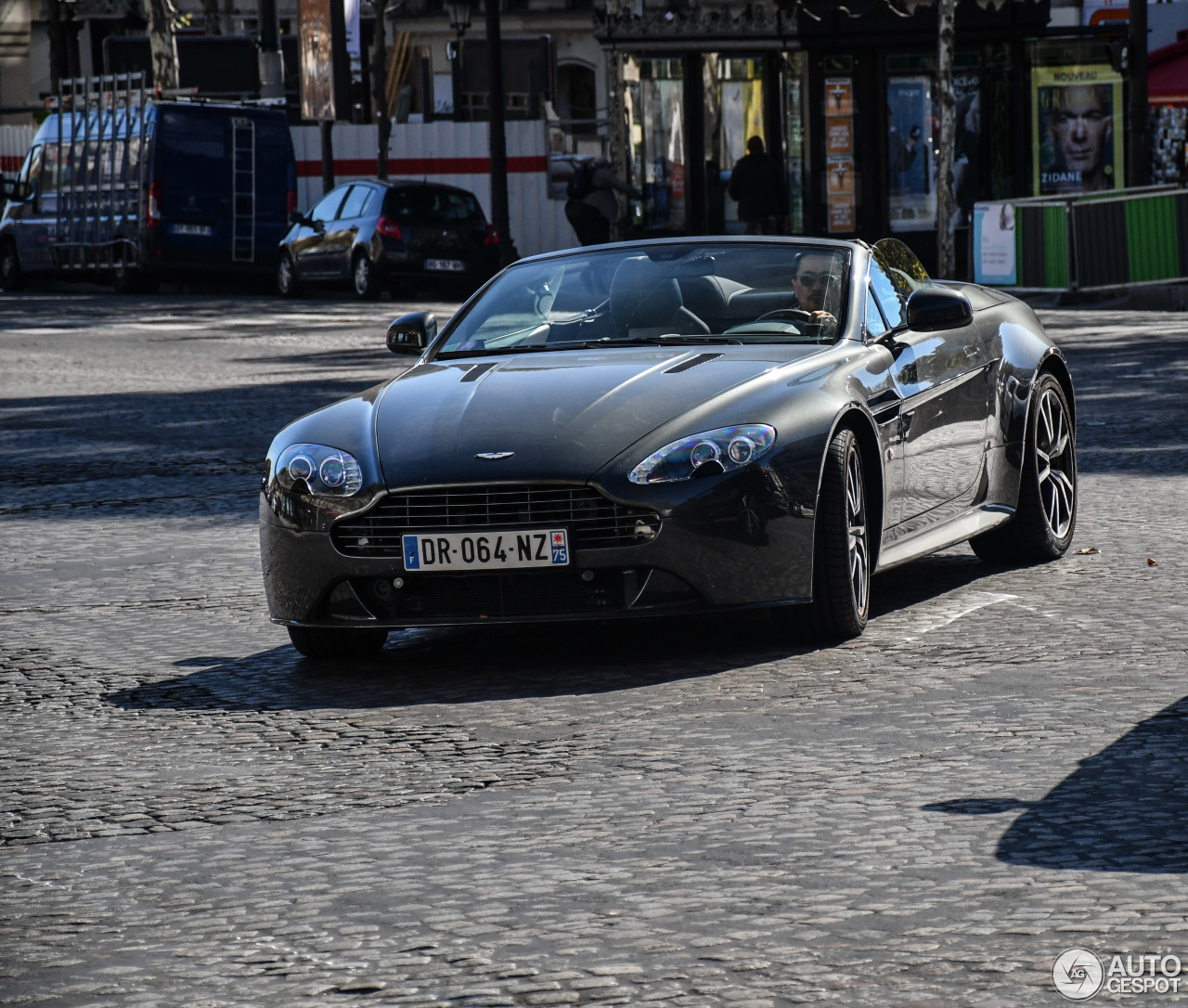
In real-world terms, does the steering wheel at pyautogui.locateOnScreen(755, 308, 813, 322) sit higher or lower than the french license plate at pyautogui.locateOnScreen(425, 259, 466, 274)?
higher

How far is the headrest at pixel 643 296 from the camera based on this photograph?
7707mm

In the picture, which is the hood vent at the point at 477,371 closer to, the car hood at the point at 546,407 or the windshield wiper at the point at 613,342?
the car hood at the point at 546,407

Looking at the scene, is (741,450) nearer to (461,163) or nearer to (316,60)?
(316,60)

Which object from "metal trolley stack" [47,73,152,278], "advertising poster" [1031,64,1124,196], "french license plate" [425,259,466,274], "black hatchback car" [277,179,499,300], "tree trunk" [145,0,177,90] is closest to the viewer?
"black hatchback car" [277,179,499,300]

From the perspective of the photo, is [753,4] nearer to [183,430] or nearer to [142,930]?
[183,430]

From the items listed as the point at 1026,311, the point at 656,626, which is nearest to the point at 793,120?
the point at 1026,311

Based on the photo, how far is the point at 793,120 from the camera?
3238 centimetres

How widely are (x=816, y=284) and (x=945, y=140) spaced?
20.5 meters

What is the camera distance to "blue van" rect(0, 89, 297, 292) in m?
30.4

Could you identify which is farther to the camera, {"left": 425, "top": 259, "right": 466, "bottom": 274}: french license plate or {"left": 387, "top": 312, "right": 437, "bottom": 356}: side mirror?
{"left": 425, "top": 259, "right": 466, "bottom": 274}: french license plate

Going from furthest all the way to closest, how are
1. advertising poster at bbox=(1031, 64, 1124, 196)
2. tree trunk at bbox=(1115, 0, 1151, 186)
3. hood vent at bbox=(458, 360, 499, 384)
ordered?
advertising poster at bbox=(1031, 64, 1124, 196) < tree trunk at bbox=(1115, 0, 1151, 186) < hood vent at bbox=(458, 360, 499, 384)

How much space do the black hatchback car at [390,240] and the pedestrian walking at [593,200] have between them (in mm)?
1216
